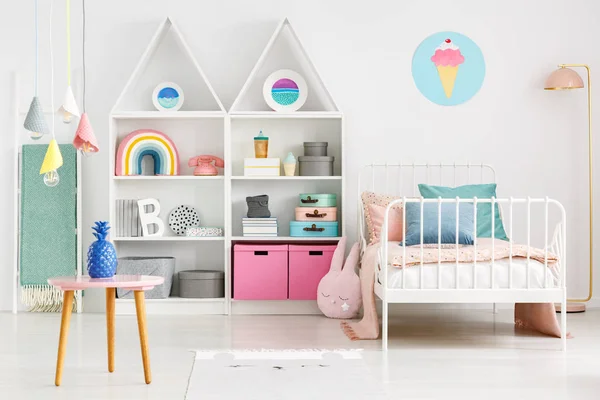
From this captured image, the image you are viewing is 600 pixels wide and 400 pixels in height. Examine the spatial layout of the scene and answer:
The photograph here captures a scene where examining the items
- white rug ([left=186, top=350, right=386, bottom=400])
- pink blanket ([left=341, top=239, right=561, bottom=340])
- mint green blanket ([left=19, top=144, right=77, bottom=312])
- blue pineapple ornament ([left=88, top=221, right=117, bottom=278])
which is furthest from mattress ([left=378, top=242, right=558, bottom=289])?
mint green blanket ([left=19, top=144, right=77, bottom=312])

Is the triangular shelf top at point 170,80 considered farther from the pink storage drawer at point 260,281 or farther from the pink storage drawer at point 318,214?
the pink storage drawer at point 260,281

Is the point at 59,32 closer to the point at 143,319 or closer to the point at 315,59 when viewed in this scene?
the point at 315,59

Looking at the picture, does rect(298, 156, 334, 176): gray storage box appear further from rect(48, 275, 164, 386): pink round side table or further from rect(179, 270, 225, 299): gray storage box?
rect(48, 275, 164, 386): pink round side table

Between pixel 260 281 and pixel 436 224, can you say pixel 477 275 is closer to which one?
pixel 436 224

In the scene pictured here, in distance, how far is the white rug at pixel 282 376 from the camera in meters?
3.19

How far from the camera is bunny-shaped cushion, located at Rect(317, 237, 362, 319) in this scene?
5.07 metres

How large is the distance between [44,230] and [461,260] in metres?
2.80

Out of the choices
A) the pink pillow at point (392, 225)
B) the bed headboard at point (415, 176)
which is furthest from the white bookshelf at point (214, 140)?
the pink pillow at point (392, 225)

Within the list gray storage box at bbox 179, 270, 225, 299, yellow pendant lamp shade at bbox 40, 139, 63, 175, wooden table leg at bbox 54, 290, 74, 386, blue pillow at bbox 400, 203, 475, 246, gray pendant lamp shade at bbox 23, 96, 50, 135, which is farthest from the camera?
gray storage box at bbox 179, 270, 225, 299

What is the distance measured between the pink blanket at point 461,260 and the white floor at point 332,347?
0.09m

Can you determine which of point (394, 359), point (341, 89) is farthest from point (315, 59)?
point (394, 359)

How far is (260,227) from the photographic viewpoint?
5.40 meters

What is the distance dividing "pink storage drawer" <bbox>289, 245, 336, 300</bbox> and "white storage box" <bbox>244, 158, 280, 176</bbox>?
1.66 feet

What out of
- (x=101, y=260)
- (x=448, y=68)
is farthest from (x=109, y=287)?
→ (x=448, y=68)
